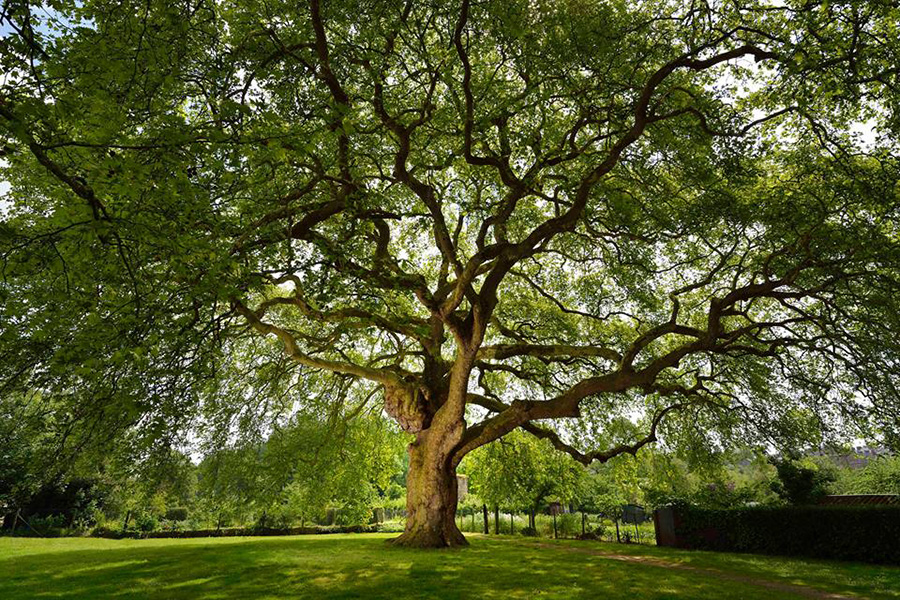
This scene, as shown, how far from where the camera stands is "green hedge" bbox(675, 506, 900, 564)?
13.0 meters

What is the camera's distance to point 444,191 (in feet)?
42.5

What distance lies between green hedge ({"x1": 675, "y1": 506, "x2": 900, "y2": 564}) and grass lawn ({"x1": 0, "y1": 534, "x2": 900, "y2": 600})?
1195 mm

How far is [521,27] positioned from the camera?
7.92 m

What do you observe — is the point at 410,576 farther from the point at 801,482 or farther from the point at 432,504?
the point at 801,482

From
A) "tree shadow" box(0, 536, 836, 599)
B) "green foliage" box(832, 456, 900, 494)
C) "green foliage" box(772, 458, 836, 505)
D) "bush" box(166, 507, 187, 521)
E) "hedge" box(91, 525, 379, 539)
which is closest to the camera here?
"tree shadow" box(0, 536, 836, 599)

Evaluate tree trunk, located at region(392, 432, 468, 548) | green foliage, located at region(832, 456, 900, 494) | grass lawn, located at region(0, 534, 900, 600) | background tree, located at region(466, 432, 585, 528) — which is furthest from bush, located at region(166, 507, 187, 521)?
green foliage, located at region(832, 456, 900, 494)

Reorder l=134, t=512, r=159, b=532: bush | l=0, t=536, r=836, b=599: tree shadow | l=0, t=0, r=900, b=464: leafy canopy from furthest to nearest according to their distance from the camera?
l=134, t=512, r=159, b=532: bush < l=0, t=536, r=836, b=599: tree shadow < l=0, t=0, r=900, b=464: leafy canopy

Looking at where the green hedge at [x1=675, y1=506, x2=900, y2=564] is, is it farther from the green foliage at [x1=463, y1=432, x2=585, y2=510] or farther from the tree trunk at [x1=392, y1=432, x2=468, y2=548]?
the tree trunk at [x1=392, y1=432, x2=468, y2=548]

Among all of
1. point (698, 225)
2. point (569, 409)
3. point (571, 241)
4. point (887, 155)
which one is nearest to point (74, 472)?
point (569, 409)

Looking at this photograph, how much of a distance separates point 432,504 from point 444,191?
8.82 meters

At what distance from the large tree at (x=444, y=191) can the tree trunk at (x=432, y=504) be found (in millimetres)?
67

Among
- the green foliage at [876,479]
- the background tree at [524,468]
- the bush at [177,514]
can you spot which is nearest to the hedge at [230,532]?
Result: the bush at [177,514]

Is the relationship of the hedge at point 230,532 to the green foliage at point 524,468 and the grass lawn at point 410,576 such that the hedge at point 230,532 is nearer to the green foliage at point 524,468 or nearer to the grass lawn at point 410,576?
the grass lawn at point 410,576

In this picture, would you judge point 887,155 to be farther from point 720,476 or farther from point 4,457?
point 4,457
